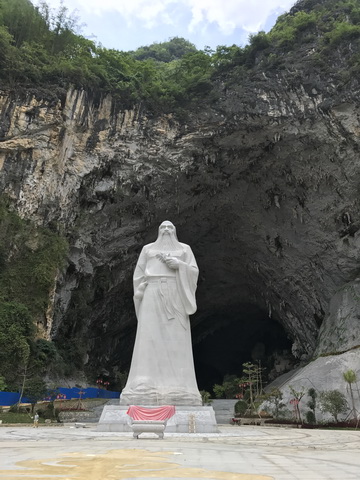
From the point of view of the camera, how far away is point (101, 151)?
60.4 ft

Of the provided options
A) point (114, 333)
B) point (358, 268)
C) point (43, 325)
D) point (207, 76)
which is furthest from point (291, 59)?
point (114, 333)

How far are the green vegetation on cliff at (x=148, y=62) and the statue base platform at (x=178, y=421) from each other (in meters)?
14.1

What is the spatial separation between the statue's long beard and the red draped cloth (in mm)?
4496

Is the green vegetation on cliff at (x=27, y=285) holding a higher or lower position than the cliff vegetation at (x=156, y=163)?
lower

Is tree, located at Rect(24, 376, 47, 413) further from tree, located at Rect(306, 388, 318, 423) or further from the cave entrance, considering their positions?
the cave entrance

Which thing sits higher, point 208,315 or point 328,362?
point 208,315

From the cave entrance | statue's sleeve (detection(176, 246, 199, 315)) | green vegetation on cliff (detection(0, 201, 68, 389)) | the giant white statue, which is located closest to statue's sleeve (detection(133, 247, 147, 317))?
the giant white statue

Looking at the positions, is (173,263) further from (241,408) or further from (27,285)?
(241,408)

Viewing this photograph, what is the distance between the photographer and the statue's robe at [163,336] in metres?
9.24

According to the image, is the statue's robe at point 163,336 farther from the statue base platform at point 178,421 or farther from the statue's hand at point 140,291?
the statue base platform at point 178,421

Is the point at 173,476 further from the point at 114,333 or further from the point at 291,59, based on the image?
the point at 114,333

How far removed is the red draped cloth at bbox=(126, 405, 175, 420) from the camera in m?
7.64

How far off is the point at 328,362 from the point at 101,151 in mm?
12797

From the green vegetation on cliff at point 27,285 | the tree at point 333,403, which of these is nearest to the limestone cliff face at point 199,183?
the green vegetation on cliff at point 27,285
